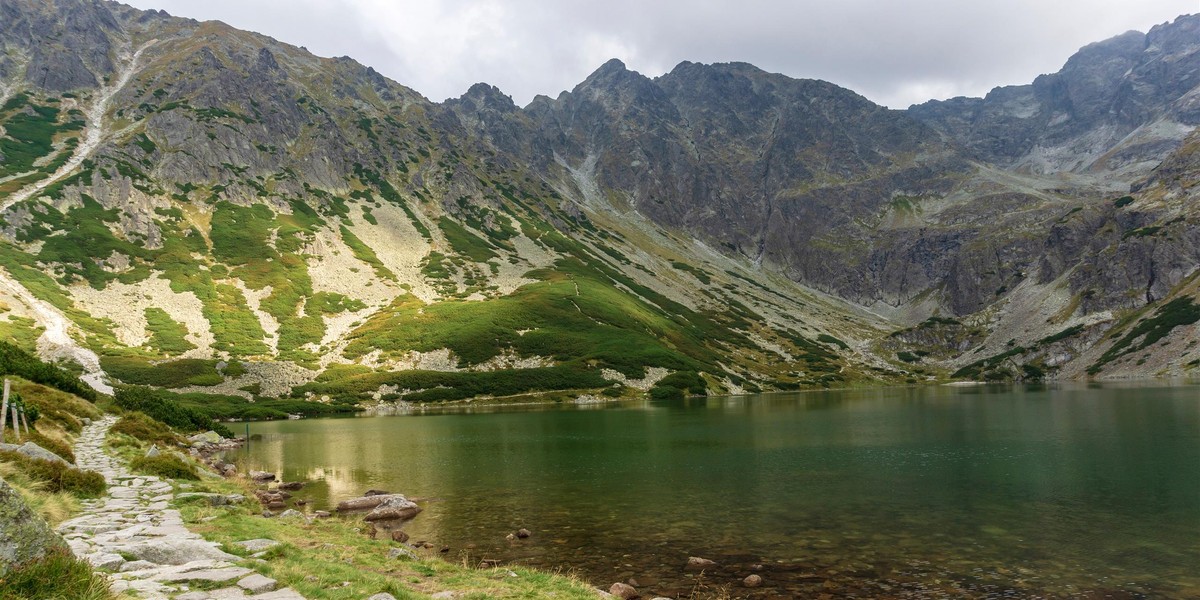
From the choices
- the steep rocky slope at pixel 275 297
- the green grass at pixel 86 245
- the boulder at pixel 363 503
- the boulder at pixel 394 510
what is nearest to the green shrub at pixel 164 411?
the boulder at pixel 363 503

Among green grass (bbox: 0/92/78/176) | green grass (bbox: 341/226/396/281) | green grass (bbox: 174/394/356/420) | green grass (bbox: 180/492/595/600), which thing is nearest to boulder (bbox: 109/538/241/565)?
green grass (bbox: 180/492/595/600)

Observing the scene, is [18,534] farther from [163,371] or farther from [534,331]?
[534,331]

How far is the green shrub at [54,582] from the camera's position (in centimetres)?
770

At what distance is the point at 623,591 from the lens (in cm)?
1973

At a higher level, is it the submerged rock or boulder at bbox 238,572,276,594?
boulder at bbox 238,572,276,594

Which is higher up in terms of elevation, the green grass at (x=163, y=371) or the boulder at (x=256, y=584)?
the green grass at (x=163, y=371)

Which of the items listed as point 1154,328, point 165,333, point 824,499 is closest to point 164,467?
point 824,499

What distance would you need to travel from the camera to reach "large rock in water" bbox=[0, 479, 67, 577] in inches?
315

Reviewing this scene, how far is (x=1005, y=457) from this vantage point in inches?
1750

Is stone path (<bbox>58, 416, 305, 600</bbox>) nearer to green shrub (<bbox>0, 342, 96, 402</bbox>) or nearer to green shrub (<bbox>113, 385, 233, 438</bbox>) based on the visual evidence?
green shrub (<bbox>0, 342, 96, 402</bbox>)

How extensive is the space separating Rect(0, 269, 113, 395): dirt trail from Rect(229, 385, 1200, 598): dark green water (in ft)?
120

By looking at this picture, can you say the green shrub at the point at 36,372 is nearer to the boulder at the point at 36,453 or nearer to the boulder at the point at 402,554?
the boulder at the point at 36,453

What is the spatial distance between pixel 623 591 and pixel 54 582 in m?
15.2

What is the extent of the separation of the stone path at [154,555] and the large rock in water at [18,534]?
158cm
